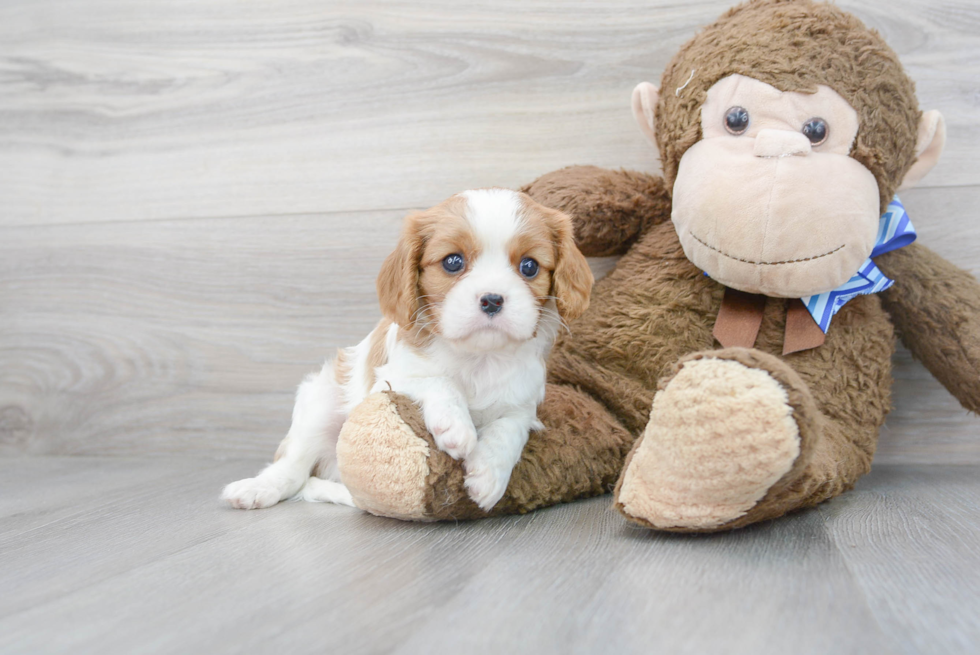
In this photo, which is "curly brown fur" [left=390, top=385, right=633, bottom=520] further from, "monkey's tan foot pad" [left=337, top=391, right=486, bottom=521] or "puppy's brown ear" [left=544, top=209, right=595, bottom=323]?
"puppy's brown ear" [left=544, top=209, right=595, bottom=323]

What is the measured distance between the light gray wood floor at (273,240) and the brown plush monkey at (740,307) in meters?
0.10

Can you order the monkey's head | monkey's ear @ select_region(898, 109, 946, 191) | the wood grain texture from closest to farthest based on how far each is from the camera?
the wood grain texture
the monkey's head
monkey's ear @ select_region(898, 109, 946, 191)

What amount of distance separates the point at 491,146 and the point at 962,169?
105 cm

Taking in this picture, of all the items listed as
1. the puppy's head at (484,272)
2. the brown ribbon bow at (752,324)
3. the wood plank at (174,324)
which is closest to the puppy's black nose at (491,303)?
the puppy's head at (484,272)

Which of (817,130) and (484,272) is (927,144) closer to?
(817,130)

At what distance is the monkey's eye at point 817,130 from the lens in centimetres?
124

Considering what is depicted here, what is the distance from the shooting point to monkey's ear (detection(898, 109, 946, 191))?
134 centimetres

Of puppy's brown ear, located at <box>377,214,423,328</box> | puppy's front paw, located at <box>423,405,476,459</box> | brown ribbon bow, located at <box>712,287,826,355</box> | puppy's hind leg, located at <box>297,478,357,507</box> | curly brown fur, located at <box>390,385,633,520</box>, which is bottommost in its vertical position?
puppy's hind leg, located at <box>297,478,357,507</box>

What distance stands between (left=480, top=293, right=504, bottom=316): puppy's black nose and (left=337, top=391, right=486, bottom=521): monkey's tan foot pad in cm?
20

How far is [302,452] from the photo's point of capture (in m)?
1.49

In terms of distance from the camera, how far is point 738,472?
0.94 metres

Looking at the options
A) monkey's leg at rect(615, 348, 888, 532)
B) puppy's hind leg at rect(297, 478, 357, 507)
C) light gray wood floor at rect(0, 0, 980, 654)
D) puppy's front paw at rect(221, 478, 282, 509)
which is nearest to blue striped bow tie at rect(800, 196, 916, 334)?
light gray wood floor at rect(0, 0, 980, 654)

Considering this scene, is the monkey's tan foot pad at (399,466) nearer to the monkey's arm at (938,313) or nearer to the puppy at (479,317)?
the puppy at (479,317)

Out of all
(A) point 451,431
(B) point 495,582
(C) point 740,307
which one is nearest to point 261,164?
(A) point 451,431
